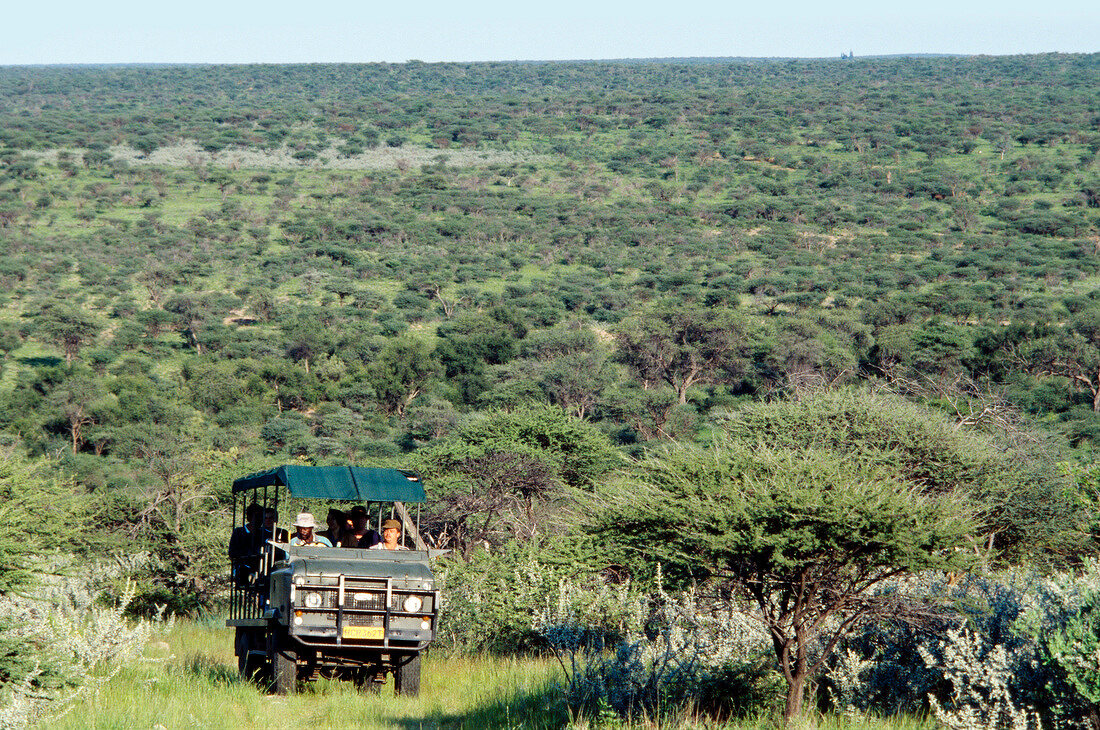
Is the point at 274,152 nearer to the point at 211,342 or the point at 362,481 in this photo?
the point at 211,342

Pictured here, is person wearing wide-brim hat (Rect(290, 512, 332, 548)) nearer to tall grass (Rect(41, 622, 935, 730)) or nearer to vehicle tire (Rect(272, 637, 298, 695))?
vehicle tire (Rect(272, 637, 298, 695))

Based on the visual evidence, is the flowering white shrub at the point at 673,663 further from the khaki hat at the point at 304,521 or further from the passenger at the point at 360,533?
the khaki hat at the point at 304,521

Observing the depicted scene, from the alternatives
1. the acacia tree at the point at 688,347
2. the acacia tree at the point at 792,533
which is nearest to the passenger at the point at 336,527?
the acacia tree at the point at 792,533

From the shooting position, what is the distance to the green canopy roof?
10094 millimetres

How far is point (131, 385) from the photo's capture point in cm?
4547

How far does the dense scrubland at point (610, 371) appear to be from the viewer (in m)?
8.46

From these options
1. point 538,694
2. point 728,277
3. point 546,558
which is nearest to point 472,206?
point 728,277

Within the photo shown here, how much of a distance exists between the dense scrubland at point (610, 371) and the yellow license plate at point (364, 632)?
528mm

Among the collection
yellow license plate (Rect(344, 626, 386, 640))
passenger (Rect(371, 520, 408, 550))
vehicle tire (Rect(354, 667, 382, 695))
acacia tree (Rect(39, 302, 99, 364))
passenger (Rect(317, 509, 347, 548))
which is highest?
passenger (Rect(371, 520, 408, 550))

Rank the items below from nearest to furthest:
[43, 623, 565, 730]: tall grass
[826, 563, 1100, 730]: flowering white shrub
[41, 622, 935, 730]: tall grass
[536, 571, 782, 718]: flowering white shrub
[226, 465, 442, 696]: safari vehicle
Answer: [826, 563, 1100, 730]: flowering white shrub → [41, 622, 935, 730]: tall grass → [43, 623, 565, 730]: tall grass → [536, 571, 782, 718]: flowering white shrub → [226, 465, 442, 696]: safari vehicle

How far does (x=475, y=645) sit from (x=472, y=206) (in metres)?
71.0

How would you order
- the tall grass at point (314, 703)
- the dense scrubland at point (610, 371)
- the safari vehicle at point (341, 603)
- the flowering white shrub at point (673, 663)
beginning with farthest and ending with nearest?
the safari vehicle at point (341, 603) < the dense scrubland at point (610, 371) < the flowering white shrub at point (673, 663) < the tall grass at point (314, 703)

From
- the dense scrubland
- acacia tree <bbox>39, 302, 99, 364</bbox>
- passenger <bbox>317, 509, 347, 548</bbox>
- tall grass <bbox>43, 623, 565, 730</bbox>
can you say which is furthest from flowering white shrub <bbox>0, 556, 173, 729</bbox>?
acacia tree <bbox>39, 302, 99, 364</bbox>

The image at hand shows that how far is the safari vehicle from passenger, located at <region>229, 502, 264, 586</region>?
315 millimetres
